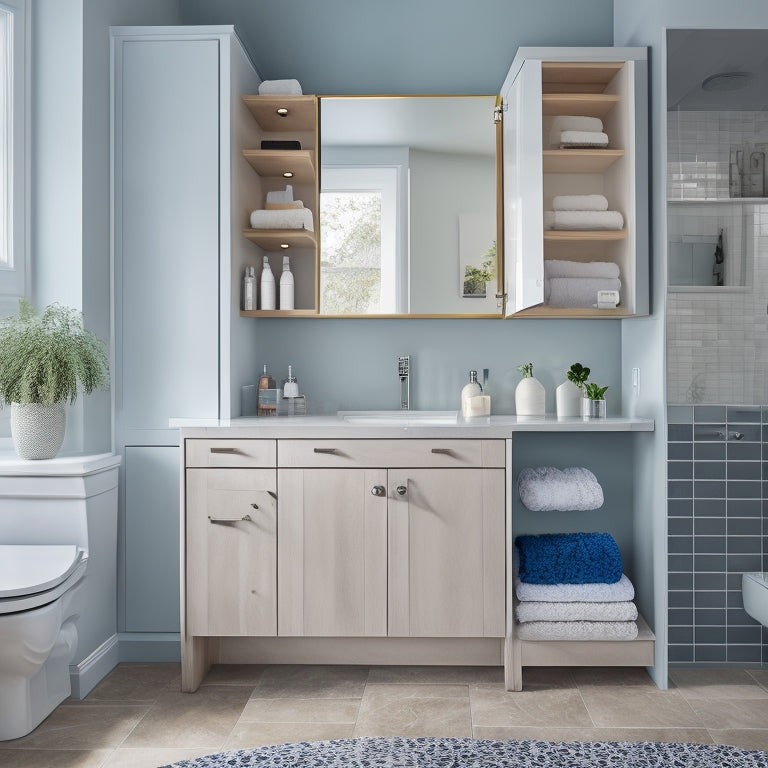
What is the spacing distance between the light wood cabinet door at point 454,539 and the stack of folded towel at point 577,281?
71 centimetres

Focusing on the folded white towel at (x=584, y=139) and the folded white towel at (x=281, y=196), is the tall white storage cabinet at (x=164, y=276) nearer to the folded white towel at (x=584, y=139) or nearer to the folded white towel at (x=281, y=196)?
the folded white towel at (x=281, y=196)

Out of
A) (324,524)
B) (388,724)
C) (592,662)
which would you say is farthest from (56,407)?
(592,662)

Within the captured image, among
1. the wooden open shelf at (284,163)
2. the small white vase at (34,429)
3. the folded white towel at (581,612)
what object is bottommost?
the folded white towel at (581,612)

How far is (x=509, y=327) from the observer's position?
9.78ft

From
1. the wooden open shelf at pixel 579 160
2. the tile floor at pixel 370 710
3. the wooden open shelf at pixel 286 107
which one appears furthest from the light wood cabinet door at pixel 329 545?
the wooden open shelf at pixel 286 107

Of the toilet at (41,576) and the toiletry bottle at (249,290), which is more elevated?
the toiletry bottle at (249,290)

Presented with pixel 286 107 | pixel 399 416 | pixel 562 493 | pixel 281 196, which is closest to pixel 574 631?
pixel 562 493

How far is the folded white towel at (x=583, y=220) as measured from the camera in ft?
8.44

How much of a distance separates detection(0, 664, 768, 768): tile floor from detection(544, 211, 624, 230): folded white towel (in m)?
1.60

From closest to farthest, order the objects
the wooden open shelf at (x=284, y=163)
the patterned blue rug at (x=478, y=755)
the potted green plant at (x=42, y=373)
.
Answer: the patterned blue rug at (x=478, y=755)
the potted green plant at (x=42, y=373)
the wooden open shelf at (x=284, y=163)

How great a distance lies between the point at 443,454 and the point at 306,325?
94 cm

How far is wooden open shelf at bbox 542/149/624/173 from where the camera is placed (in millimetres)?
2580

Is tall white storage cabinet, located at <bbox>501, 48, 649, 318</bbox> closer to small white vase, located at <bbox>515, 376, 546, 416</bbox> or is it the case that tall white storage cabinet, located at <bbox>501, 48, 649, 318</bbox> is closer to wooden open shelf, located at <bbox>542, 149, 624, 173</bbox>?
wooden open shelf, located at <bbox>542, 149, 624, 173</bbox>

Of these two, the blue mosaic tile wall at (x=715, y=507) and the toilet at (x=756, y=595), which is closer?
the toilet at (x=756, y=595)
